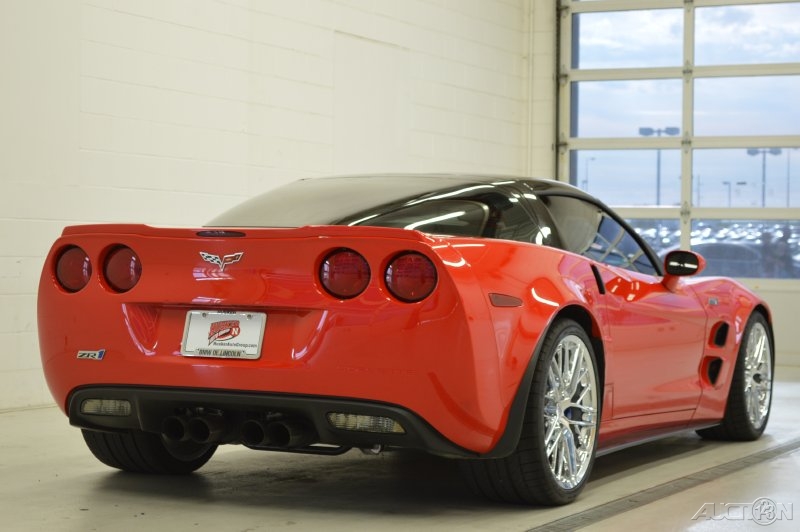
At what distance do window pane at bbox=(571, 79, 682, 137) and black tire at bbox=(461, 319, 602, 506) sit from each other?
29.0 ft

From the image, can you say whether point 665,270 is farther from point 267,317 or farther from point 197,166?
point 197,166

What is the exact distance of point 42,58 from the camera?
23.7 ft

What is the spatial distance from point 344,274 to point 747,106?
9446 millimetres

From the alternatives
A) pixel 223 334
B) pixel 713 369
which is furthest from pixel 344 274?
pixel 713 369

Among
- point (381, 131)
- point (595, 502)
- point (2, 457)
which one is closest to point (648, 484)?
point (595, 502)

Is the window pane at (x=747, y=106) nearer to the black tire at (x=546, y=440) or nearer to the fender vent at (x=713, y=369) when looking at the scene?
the fender vent at (x=713, y=369)

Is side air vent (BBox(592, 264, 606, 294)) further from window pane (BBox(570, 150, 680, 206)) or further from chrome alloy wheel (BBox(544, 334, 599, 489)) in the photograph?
window pane (BBox(570, 150, 680, 206))

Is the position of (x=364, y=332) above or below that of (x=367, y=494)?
above

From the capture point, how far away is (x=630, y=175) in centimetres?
1277

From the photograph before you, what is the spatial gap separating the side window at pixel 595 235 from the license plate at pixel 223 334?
125 centimetres

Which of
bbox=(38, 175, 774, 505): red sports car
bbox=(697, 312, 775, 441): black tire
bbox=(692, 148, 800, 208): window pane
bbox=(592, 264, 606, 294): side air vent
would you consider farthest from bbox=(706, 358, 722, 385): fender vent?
bbox=(692, 148, 800, 208): window pane

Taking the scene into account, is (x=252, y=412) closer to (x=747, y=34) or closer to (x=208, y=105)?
(x=208, y=105)

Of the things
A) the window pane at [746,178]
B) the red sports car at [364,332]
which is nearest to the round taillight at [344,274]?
the red sports car at [364,332]

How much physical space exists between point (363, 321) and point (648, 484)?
62.4 inches
